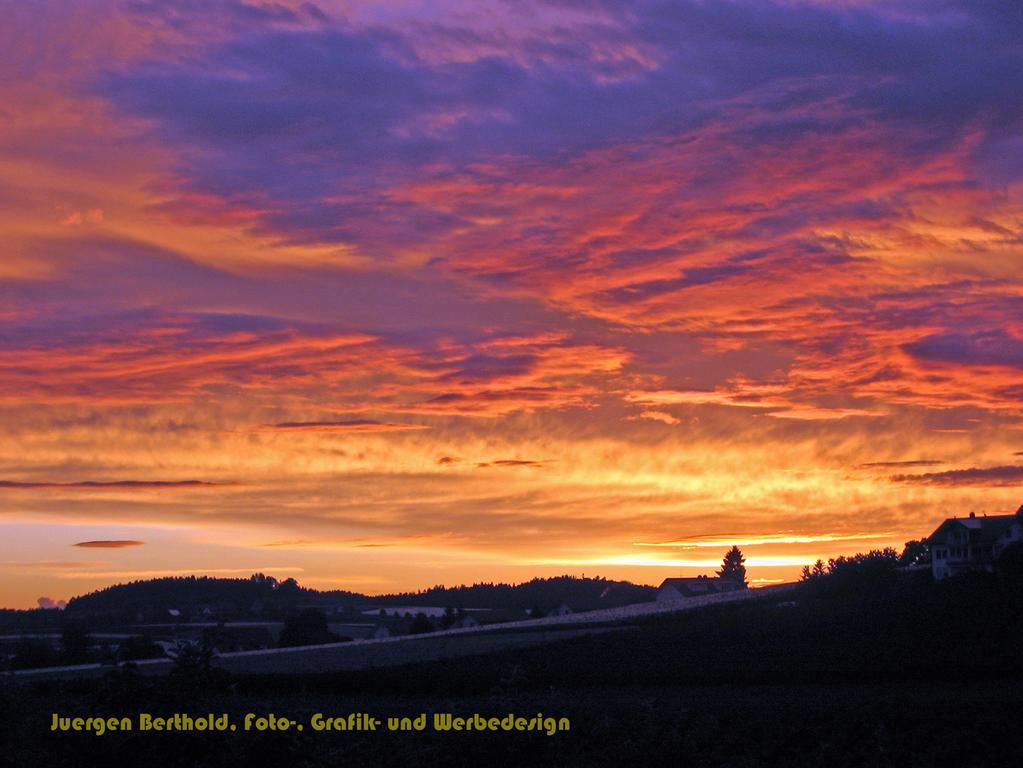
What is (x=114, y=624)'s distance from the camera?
497ft

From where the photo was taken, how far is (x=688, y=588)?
5969 inches

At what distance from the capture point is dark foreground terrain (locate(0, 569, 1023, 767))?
1589 centimetres

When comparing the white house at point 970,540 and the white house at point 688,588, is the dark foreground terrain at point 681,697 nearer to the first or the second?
the white house at point 970,540

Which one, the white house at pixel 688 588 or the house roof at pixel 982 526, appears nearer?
the house roof at pixel 982 526

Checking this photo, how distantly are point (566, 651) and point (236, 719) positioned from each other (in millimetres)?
58304

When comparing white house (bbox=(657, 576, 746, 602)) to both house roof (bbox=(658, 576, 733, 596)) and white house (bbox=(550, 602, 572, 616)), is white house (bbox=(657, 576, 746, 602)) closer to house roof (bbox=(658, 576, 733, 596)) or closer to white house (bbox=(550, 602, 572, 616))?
house roof (bbox=(658, 576, 733, 596))

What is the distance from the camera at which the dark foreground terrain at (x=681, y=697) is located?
15.9m

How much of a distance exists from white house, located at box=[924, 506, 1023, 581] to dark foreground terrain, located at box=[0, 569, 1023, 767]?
12.1 m

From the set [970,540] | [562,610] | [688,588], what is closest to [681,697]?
[970,540]

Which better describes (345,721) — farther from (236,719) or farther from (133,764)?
(133,764)

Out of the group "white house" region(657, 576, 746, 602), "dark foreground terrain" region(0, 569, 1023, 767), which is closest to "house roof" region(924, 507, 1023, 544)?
"dark foreground terrain" region(0, 569, 1023, 767)

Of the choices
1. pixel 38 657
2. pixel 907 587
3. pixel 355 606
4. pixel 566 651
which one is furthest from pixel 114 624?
pixel 907 587

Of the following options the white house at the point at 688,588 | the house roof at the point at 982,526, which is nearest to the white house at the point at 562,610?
the white house at the point at 688,588

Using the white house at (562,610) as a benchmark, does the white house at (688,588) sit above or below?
above
